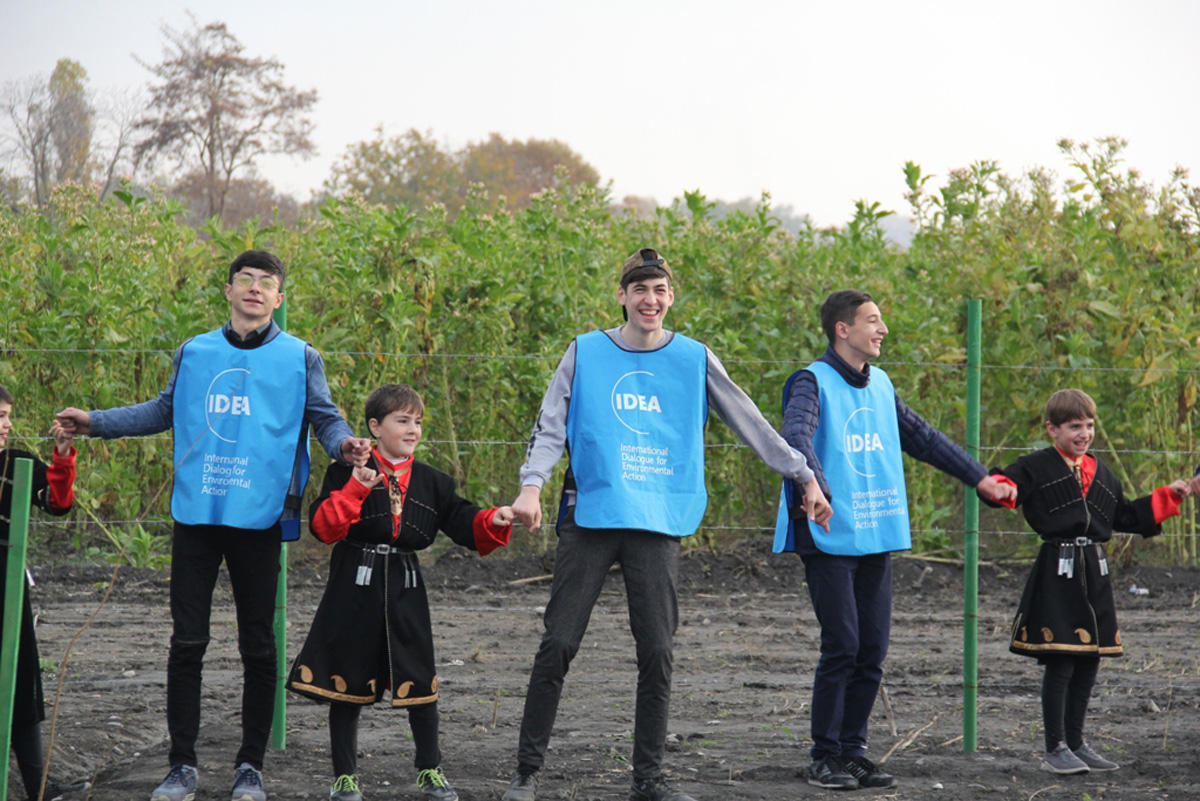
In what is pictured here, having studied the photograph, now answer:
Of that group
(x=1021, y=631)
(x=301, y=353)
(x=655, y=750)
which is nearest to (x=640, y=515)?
(x=655, y=750)

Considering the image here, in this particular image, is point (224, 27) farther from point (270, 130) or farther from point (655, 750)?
point (655, 750)

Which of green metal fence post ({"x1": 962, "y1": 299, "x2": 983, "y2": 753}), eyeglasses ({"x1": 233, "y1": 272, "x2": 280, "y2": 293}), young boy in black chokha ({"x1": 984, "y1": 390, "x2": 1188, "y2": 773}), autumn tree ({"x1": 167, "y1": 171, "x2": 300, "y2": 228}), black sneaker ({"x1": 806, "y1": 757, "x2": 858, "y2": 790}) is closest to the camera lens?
eyeglasses ({"x1": 233, "y1": 272, "x2": 280, "y2": 293})

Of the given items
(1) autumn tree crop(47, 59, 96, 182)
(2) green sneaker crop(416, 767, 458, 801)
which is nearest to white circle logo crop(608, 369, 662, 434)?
(2) green sneaker crop(416, 767, 458, 801)

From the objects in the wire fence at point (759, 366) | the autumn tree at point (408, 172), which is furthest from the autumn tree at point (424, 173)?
the wire fence at point (759, 366)

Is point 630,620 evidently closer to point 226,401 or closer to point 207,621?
point 207,621

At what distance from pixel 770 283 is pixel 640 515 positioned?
250 inches

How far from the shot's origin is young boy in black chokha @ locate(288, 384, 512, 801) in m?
4.32

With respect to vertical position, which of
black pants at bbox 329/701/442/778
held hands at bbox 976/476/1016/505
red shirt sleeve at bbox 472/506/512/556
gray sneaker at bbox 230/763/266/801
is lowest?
gray sneaker at bbox 230/763/266/801

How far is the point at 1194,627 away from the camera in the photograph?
8.16 meters

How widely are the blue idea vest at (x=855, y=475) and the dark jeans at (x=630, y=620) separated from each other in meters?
0.61

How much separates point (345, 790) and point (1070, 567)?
273 cm

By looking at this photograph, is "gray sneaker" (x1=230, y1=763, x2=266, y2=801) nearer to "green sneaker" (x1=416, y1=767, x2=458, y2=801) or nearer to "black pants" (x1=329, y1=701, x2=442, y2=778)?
"black pants" (x1=329, y1=701, x2=442, y2=778)

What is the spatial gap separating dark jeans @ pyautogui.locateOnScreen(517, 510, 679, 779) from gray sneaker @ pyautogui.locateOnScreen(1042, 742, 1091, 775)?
153cm

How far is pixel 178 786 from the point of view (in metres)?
4.33
